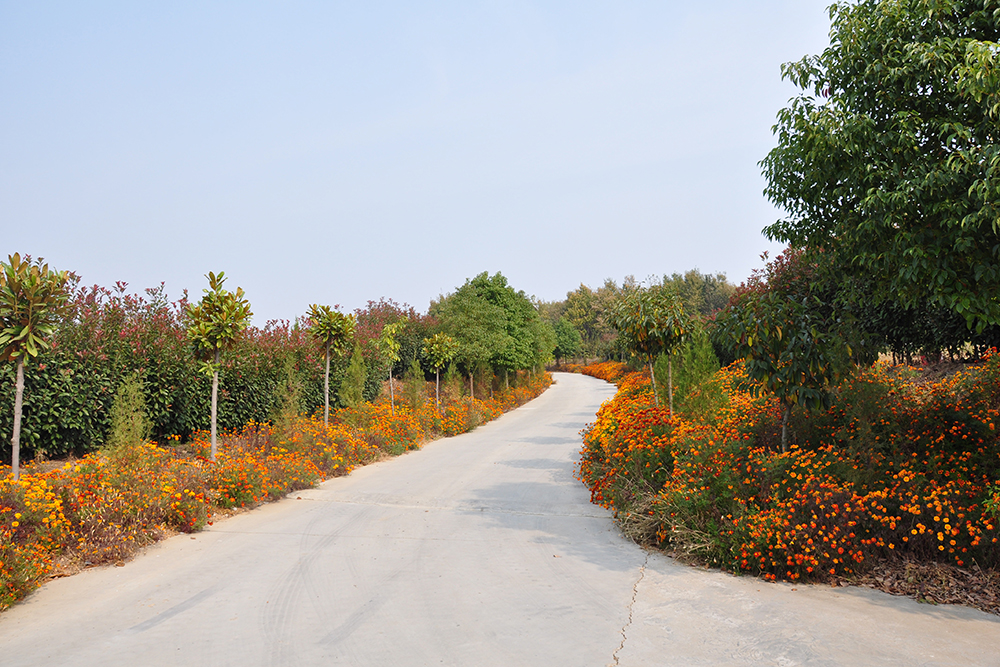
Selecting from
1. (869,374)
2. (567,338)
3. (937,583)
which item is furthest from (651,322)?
(567,338)

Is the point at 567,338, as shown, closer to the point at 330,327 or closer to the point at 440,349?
the point at 440,349

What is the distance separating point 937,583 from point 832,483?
3.54 feet

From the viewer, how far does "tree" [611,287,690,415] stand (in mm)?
10500

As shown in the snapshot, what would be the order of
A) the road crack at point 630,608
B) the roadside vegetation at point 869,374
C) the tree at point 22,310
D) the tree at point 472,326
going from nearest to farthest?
the road crack at point 630,608, the roadside vegetation at point 869,374, the tree at point 22,310, the tree at point 472,326

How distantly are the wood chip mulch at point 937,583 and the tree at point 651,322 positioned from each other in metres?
5.54

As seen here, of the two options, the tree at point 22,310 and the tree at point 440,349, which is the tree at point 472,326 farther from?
the tree at point 22,310

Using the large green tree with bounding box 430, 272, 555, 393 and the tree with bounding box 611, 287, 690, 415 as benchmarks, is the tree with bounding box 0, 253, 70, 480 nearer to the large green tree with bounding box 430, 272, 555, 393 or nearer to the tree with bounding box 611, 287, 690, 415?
the tree with bounding box 611, 287, 690, 415

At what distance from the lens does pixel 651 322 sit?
10500 mm

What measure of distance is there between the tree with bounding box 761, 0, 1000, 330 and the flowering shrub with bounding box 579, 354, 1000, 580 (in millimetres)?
→ 1636

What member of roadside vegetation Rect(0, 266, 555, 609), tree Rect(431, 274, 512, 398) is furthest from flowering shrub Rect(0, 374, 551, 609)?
tree Rect(431, 274, 512, 398)

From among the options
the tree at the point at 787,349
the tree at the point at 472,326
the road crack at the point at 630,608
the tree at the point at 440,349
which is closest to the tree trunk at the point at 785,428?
the tree at the point at 787,349

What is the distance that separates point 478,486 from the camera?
31.0 ft

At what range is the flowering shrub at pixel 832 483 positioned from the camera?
4992mm

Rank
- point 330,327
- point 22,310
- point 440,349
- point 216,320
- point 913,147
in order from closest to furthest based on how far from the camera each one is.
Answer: point 913,147, point 22,310, point 216,320, point 330,327, point 440,349
